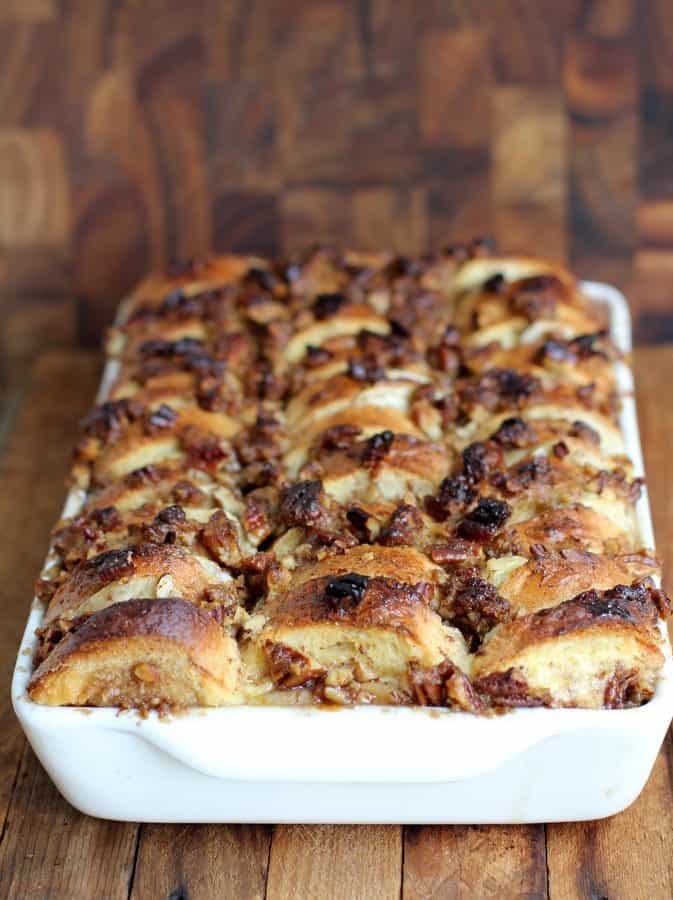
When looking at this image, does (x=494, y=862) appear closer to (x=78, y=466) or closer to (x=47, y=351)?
(x=78, y=466)

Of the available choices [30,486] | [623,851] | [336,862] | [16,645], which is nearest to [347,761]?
[336,862]

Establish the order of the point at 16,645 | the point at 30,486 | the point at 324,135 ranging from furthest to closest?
the point at 324,135, the point at 30,486, the point at 16,645

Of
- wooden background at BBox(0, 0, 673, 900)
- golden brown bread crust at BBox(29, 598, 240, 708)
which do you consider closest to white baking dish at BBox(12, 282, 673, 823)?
golden brown bread crust at BBox(29, 598, 240, 708)

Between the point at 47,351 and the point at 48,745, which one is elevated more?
the point at 48,745

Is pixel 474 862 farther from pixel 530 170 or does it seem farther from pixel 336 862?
pixel 530 170

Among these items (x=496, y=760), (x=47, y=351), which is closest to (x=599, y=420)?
(x=496, y=760)

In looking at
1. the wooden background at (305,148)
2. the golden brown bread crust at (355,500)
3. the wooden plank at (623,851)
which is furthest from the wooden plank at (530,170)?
the wooden plank at (623,851)
